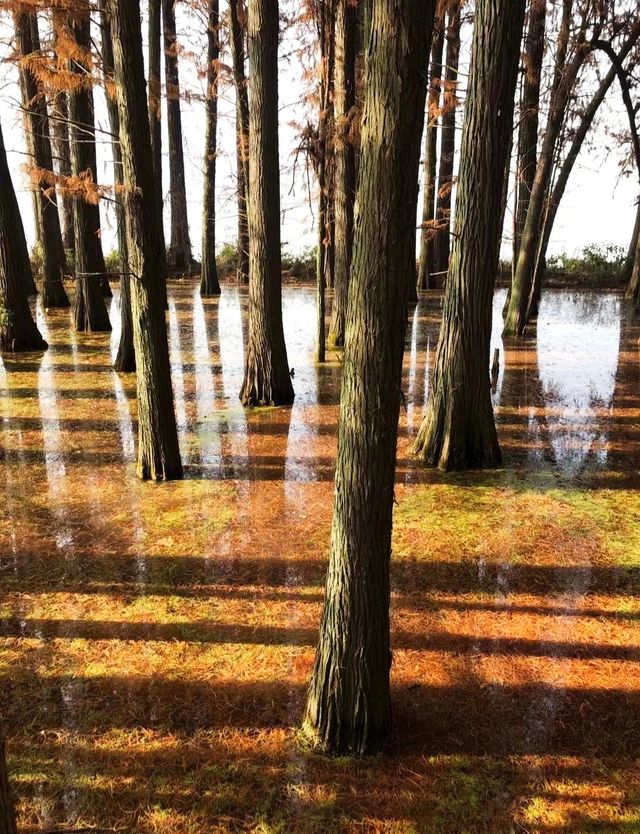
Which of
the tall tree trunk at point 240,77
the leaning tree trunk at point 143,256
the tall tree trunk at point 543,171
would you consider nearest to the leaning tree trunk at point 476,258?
the leaning tree trunk at point 143,256

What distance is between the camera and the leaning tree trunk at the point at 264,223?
332 inches

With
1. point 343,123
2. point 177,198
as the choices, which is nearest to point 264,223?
point 343,123

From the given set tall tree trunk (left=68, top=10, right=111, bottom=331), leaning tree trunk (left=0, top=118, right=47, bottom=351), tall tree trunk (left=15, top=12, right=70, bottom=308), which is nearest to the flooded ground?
leaning tree trunk (left=0, top=118, right=47, bottom=351)

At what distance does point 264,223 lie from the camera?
9.02 m

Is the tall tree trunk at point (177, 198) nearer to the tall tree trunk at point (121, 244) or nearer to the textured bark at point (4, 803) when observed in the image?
the tall tree trunk at point (121, 244)

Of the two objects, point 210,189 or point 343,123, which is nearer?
point 343,123

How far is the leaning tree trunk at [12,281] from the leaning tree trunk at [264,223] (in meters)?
5.80

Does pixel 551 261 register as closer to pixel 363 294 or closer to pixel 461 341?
pixel 461 341

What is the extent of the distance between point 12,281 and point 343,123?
699 centimetres

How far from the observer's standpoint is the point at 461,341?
23.4 feet

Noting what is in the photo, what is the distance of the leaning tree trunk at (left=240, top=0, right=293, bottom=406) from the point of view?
27.7ft

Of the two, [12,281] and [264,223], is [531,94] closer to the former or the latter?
[264,223]

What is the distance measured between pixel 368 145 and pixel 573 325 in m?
15.3

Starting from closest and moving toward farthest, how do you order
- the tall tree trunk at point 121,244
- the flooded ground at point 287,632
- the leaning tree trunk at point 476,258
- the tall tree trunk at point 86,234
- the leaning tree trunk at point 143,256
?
the flooded ground at point 287,632 < the leaning tree trunk at point 143,256 < the leaning tree trunk at point 476,258 < the tall tree trunk at point 121,244 < the tall tree trunk at point 86,234
